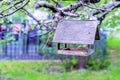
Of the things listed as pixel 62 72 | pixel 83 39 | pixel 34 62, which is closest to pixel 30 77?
pixel 62 72

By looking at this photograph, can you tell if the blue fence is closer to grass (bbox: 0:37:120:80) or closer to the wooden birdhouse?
grass (bbox: 0:37:120:80)

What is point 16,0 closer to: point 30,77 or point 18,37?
point 30,77

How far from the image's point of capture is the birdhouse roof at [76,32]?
3.62m

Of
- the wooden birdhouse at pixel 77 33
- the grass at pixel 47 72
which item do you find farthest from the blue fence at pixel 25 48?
the wooden birdhouse at pixel 77 33

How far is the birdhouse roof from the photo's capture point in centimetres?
362

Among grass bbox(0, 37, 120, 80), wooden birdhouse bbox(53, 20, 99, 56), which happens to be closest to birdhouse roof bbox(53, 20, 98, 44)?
wooden birdhouse bbox(53, 20, 99, 56)

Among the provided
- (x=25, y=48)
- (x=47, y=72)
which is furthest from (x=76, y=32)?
(x=25, y=48)

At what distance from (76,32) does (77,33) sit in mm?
17

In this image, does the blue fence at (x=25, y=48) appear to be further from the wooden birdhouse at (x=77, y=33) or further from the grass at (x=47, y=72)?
the wooden birdhouse at (x=77, y=33)

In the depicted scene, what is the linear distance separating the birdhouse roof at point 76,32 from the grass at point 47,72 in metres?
4.25

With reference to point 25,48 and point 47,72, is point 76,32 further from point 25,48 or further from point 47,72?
point 25,48

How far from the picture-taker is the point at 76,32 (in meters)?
3.69

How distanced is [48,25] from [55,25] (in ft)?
1.67

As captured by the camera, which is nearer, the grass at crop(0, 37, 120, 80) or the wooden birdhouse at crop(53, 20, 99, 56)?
the wooden birdhouse at crop(53, 20, 99, 56)
